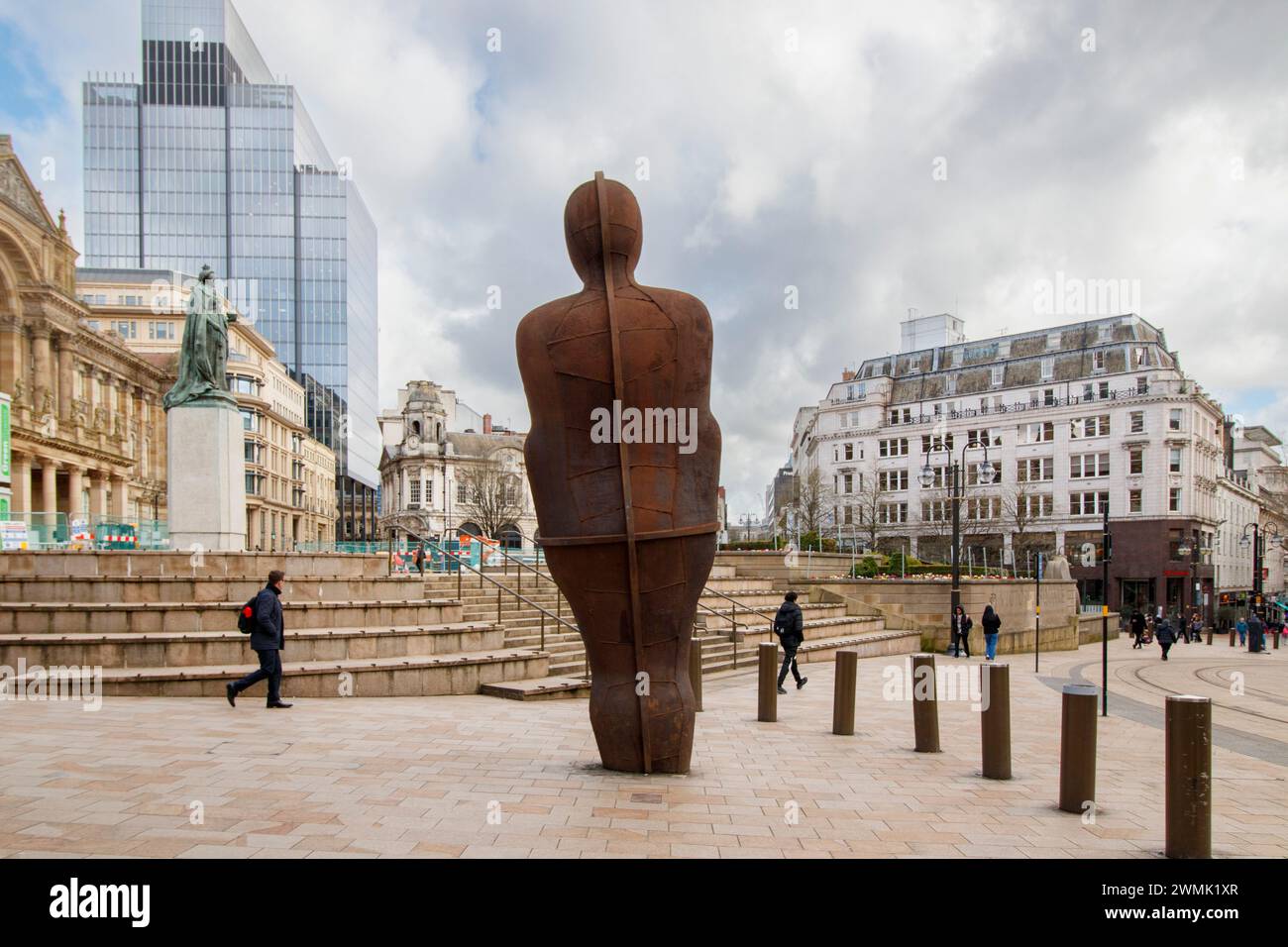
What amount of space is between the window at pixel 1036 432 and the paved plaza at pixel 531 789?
53.0 m

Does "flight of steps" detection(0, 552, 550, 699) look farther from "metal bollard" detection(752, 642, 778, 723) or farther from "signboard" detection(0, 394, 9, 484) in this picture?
"signboard" detection(0, 394, 9, 484)

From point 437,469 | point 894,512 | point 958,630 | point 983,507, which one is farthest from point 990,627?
point 437,469

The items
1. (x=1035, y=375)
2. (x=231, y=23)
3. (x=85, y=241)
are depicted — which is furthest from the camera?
(x=231, y=23)

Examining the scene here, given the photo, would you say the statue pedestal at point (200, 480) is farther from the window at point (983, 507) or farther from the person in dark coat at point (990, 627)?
the window at point (983, 507)

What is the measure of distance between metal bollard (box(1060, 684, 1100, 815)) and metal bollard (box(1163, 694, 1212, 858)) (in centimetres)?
108

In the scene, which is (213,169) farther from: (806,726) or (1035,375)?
(806,726)

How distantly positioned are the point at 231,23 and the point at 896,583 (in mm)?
108124

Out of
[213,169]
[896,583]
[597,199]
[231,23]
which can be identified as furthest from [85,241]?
[597,199]

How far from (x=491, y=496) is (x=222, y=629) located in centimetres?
5541

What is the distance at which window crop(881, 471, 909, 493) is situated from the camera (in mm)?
65562

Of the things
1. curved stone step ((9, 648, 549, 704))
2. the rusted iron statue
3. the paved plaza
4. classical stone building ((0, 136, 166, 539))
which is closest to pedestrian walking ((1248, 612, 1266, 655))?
the paved plaza

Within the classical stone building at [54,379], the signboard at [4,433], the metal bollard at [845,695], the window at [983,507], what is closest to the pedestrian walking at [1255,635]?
the window at [983,507]

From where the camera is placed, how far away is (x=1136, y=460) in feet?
184

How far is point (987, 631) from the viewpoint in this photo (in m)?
21.9
